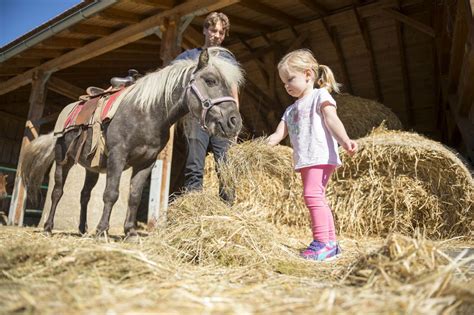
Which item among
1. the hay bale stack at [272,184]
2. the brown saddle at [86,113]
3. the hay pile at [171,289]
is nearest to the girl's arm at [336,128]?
the hay pile at [171,289]

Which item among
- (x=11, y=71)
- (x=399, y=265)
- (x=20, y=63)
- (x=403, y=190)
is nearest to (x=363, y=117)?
(x=403, y=190)

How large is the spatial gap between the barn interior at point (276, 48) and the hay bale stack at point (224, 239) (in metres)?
2.82

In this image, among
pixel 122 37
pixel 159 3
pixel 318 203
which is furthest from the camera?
pixel 122 37

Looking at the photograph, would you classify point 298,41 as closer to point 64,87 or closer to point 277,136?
point 277,136

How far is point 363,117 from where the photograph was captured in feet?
17.5

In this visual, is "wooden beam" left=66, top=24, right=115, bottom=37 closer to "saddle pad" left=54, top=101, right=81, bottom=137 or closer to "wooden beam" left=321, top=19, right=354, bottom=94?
"saddle pad" left=54, top=101, right=81, bottom=137

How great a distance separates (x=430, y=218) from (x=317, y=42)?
436cm

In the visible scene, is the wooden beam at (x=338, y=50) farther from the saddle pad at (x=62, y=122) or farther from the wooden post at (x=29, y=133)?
the wooden post at (x=29, y=133)

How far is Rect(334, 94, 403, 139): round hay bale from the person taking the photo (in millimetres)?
5203

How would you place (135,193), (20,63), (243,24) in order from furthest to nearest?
1. (20,63)
2. (243,24)
3. (135,193)

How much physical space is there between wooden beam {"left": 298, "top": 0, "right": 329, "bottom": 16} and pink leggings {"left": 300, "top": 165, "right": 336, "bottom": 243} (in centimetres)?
409

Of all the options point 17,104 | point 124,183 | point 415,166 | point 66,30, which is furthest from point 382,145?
point 17,104

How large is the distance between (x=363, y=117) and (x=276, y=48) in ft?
7.93

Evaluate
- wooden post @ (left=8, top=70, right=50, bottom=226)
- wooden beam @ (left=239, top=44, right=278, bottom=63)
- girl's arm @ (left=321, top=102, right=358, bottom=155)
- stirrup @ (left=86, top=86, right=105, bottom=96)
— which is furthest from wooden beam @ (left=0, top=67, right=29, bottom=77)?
girl's arm @ (left=321, top=102, right=358, bottom=155)
